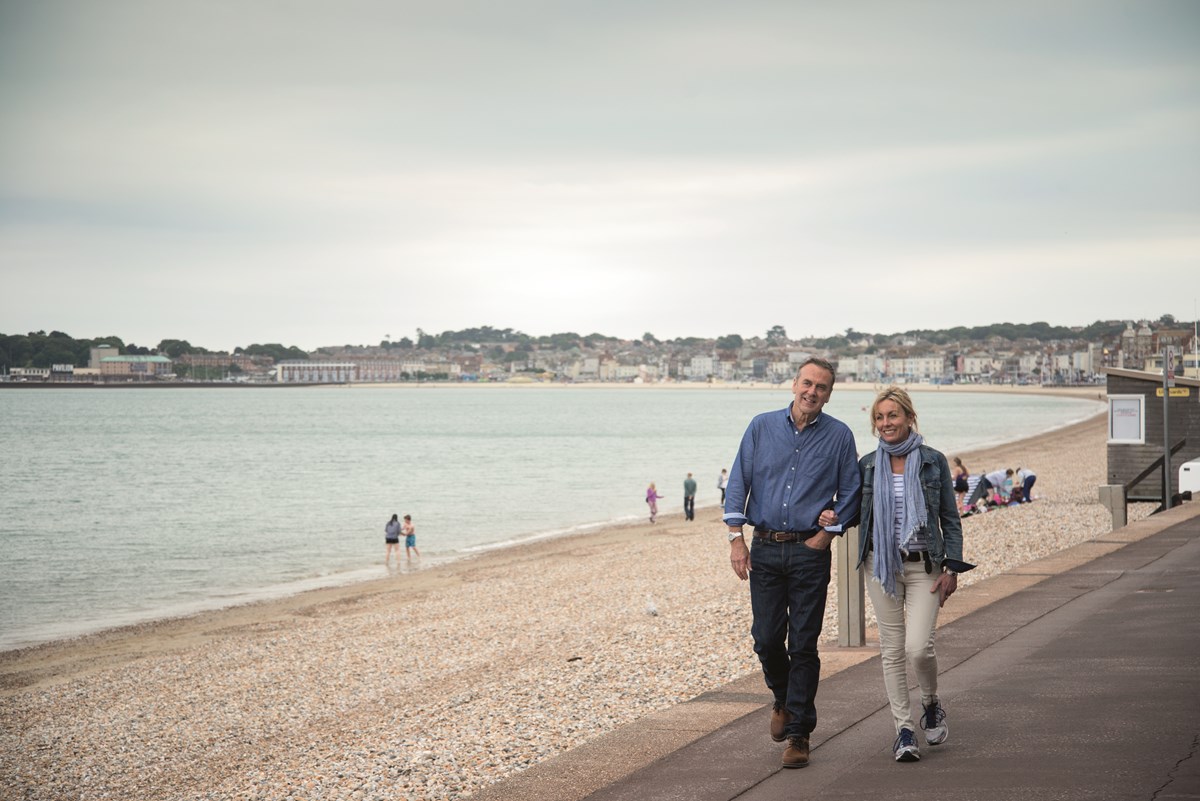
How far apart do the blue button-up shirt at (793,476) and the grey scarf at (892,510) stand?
172mm

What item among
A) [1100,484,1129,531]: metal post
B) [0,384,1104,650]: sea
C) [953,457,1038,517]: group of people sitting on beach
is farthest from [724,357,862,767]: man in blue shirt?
[953,457,1038,517]: group of people sitting on beach

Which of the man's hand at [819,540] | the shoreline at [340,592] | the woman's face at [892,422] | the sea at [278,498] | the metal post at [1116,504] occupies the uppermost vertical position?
the woman's face at [892,422]

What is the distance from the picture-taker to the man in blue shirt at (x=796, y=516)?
5328mm

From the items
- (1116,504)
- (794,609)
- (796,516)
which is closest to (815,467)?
(796,516)

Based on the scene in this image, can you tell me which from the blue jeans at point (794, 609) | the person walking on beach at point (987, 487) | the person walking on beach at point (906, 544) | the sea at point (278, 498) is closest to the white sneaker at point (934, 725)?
the person walking on beach at point (906, 544)

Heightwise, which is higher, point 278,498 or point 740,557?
point 740,557

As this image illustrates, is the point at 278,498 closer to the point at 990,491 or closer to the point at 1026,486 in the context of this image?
the point at 990,491

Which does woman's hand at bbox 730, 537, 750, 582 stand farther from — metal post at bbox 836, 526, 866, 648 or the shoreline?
the shoreline

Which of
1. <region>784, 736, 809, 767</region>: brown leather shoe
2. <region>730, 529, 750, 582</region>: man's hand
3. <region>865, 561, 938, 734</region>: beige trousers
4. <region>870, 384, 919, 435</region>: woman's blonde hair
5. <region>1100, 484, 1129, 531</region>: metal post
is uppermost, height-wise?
<region>870, 384, 919, 435</region>: woman's blonde hair

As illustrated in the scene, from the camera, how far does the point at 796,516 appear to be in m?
5.33

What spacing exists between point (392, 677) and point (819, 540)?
28.0 feet

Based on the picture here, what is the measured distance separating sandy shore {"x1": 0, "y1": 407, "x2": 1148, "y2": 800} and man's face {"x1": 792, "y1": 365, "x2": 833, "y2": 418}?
2.70m

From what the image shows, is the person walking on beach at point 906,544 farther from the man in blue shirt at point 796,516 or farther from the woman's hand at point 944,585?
the man in blue shirt at point 796,516

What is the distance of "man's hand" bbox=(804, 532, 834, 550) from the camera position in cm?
530
